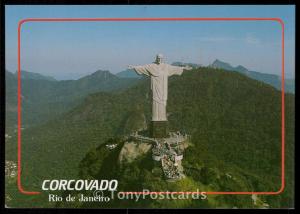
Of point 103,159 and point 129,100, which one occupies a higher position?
point 129,100

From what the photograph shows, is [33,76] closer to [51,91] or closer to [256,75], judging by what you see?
[51,91]

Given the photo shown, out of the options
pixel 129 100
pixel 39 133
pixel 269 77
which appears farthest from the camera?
pixel 129 100

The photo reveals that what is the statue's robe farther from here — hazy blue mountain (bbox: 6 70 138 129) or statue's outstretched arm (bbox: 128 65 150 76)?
hazy blue mountain (bbox: 6 70 138 129)

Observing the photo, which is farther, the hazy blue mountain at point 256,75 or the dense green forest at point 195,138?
the hazy blue mountain at point 256,75

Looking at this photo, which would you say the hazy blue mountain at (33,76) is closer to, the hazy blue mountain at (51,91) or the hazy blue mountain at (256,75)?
the hazy blue mountain at (51,91)

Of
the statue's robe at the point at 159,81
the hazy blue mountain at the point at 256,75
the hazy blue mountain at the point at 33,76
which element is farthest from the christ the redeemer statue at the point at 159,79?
the hazy blue mountain at the point at 33,76
